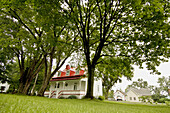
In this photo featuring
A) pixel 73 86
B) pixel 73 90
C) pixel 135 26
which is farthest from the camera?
pixel 73 86

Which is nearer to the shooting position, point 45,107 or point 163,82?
point 45,107

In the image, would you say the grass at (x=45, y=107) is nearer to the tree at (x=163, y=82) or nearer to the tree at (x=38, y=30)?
the tree at (x=38, y=30)

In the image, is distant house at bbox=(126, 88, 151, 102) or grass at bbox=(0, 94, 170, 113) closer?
grass at bbox=(0, 94, 170, 113)

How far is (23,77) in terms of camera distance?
19.5 meters

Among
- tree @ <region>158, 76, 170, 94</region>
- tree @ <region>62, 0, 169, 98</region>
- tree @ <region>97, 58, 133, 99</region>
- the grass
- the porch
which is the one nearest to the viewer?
the grass

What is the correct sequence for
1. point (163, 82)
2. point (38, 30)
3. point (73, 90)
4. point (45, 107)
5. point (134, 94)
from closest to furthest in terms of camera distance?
point (45, 107), point (38, 30), point (73, 90), point (134, 94), point (163, 82)

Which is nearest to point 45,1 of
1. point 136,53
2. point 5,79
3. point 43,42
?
point 43,42

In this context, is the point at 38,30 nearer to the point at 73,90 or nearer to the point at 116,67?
the point at 116,67

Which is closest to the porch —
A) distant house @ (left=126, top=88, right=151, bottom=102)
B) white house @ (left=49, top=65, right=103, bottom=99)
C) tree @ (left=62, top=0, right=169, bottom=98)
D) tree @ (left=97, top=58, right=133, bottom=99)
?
white house @ (left=49, top=65, right=103, bottom=99)

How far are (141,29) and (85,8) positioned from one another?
22.2 ft

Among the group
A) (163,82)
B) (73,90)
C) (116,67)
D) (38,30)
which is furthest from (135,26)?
(163,82)

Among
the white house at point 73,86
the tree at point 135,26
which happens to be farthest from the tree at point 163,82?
A: the tree at point 135,26

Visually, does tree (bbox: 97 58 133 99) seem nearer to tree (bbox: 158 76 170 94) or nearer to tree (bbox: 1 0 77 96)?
tree (bbox: 1 0 77 96)

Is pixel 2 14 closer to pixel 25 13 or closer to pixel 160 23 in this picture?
pixel 25 13
